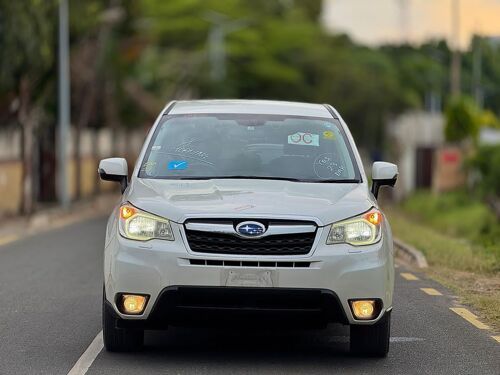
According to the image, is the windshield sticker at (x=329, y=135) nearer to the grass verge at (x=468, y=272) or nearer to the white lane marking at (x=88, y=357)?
the grass verge at (x=468, y=272)

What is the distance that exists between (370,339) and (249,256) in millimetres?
1226

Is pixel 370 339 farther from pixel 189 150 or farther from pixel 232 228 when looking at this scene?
pixel 189 150

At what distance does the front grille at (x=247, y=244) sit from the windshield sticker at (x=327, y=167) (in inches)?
48.2

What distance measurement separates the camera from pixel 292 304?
8500 mm

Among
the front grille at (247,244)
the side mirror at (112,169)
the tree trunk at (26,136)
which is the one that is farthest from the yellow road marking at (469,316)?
the tree trunk at (26,136)

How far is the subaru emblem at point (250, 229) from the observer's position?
8.45 meters

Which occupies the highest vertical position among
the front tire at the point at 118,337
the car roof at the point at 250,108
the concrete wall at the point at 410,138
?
the car roof at the point at 250,108

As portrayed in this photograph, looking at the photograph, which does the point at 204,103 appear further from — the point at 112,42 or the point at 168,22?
the point at 168,22

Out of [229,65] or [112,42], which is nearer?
[112,42]

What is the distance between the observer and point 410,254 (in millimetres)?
17203

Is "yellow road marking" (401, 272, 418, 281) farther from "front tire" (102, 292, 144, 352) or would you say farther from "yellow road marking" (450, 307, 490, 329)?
"front tire" (102, 292, 144, 352)

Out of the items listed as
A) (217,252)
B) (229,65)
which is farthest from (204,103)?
(229,65)

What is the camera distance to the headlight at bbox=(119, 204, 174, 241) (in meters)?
8.59

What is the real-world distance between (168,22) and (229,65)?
16.0 ft
